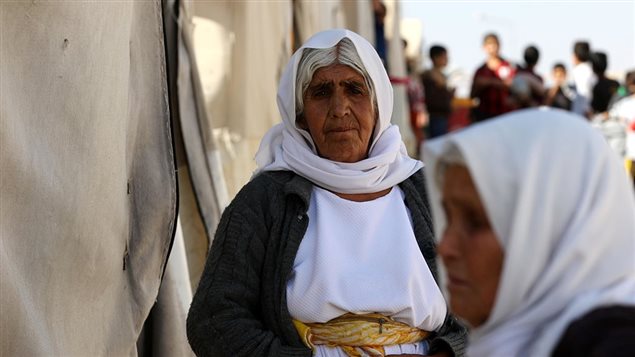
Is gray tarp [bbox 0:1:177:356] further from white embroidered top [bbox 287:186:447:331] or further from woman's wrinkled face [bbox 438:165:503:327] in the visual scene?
woman's wrinkled face [bbox 438:165:503:327]

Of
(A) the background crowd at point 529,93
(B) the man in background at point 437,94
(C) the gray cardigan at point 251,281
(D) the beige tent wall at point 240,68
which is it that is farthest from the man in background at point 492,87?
(C) the gray cardigan at point 251,281

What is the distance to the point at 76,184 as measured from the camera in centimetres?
373

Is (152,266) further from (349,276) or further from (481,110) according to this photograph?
(481,110)

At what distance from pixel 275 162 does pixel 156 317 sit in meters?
1.13

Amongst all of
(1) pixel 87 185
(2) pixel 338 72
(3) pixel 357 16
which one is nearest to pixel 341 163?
(2) pixel 338 72

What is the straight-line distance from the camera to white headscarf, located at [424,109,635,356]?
202cm

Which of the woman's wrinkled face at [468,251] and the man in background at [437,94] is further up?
the woman's wrinkled face at [468,251]

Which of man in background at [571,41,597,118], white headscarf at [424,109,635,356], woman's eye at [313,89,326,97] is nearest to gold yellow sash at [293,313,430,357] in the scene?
woman's eye at [313,89,326,97]

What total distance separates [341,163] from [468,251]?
5.33 ft

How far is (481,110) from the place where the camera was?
36.9 feet

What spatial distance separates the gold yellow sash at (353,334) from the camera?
349 centimetres

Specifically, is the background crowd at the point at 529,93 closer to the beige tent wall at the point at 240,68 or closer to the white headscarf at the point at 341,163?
the beige tent wall at the point at 240,68

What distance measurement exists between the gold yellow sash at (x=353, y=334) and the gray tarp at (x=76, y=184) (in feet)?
2.33

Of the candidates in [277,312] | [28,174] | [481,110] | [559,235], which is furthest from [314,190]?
[481,110]
